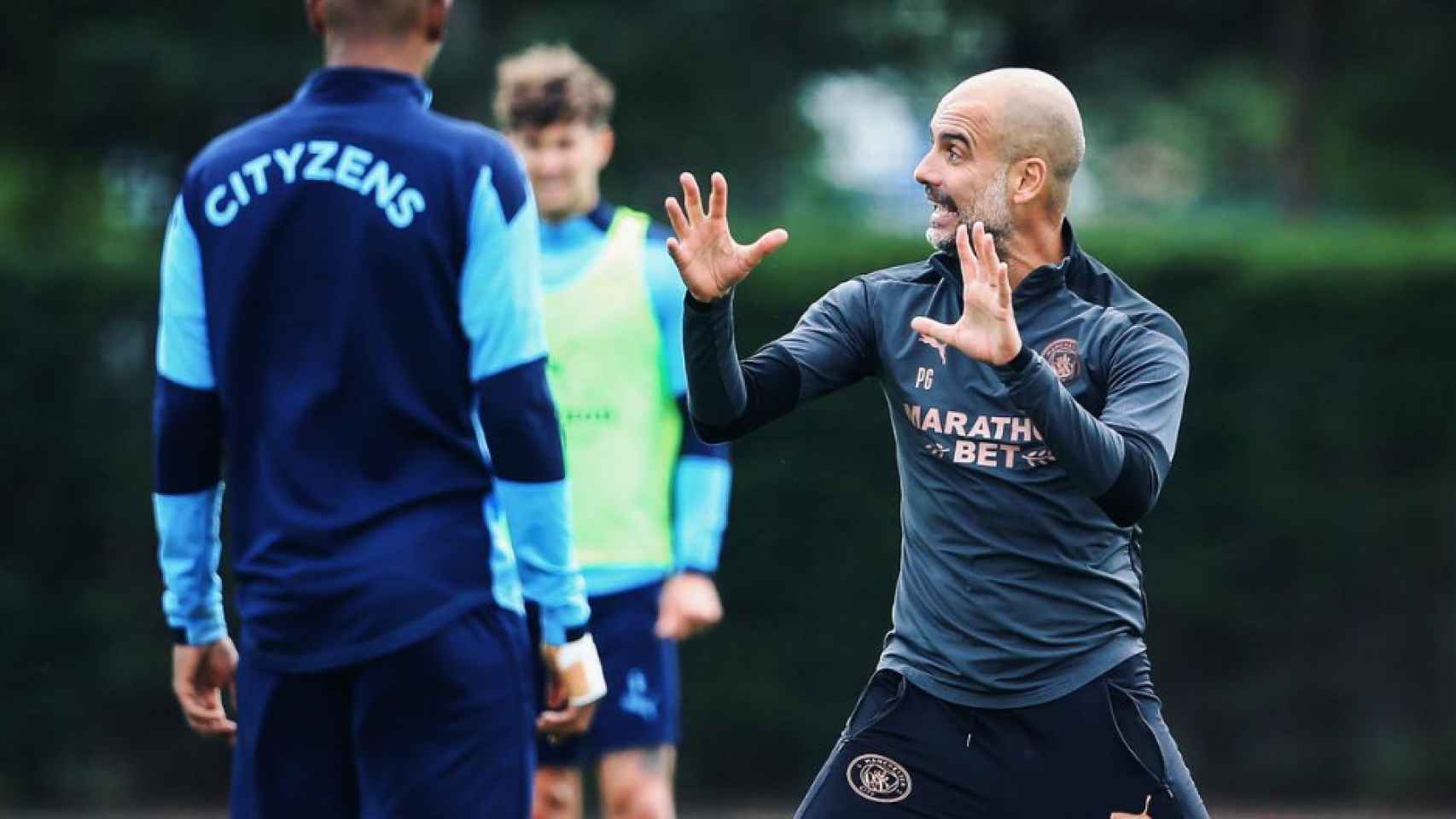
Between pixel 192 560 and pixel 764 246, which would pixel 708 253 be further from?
pixel 192 560

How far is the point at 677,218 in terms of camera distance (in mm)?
4066

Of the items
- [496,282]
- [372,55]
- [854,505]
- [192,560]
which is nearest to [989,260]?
[496,282]

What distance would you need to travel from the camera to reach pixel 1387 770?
31.7 ft

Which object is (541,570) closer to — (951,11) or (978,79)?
(978,79)

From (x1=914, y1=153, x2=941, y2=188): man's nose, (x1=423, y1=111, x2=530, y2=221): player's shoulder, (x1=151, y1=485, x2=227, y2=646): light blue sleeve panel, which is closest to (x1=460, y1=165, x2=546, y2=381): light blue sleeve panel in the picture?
(x1=423, y1=111, x2=530, y2=221): player's shoulder

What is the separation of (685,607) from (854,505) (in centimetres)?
360

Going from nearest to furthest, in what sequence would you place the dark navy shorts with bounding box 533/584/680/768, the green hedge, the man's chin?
the man's chin < the dark navy shorts with bounding box 533/584/680/768 < the green hedge

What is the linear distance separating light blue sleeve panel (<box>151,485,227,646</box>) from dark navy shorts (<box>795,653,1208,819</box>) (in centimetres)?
118

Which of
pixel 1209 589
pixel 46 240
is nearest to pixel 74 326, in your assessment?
pixel 46 240

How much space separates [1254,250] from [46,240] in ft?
19.0

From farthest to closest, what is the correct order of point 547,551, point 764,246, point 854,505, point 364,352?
1. point 854,505
2. point 764,246
3. point 547,551
4. point 364,352

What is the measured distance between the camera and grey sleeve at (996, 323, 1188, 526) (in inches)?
149

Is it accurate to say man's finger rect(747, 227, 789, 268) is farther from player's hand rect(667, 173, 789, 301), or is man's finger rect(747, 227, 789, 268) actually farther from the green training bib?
the green training bib

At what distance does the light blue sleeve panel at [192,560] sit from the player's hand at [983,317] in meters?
1.34
